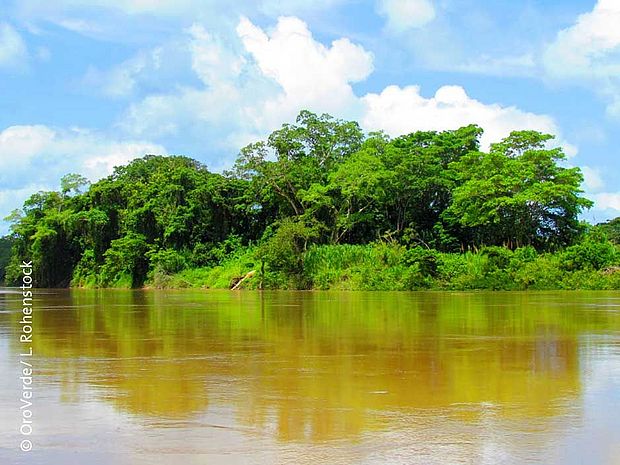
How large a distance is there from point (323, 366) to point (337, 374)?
651mm

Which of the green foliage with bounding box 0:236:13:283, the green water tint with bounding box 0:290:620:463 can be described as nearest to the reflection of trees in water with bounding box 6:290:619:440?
the green water tint with bounding box 0:290:620:463

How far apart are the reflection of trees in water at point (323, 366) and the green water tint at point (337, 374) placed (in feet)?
0.06

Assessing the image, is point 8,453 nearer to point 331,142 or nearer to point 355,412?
point 355,412

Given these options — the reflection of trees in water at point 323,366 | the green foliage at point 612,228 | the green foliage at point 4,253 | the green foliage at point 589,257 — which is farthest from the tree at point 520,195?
the green foliage at point 4,253

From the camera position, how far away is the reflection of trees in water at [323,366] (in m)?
6.11

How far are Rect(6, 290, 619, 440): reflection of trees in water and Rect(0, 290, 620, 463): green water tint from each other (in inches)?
0.7

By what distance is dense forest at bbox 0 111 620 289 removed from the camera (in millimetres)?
37500

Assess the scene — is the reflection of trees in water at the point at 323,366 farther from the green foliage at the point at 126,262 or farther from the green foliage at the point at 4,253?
the green foliage at the point at 4,253

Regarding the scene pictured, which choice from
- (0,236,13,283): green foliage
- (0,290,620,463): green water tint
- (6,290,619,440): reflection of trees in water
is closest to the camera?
(0,290,620,463): green water tint

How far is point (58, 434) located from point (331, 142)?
4341 cm

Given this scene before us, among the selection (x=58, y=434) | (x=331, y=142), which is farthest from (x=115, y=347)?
(x=331, y=142)

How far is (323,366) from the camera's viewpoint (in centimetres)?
856

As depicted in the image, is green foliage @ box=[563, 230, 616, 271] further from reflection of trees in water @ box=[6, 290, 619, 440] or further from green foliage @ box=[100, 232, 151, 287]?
green foliage @ box=[100, 232, 151, 287]

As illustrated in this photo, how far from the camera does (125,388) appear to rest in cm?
710
